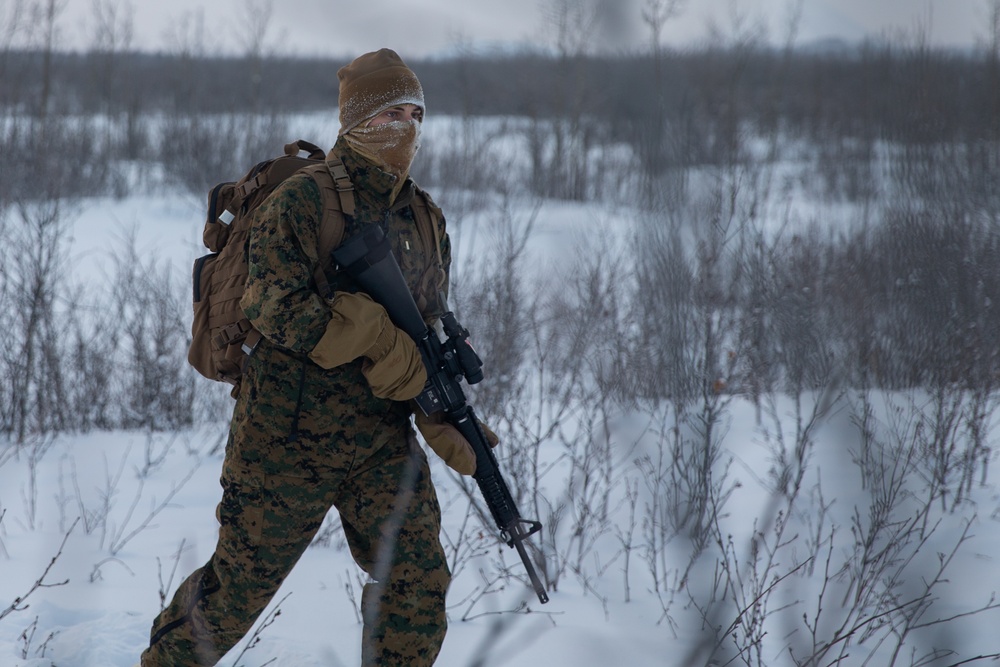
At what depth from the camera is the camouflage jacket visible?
1.79 metres

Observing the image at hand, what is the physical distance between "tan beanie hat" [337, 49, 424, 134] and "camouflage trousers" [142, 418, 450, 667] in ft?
2.65

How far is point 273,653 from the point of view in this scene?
2.48 metres

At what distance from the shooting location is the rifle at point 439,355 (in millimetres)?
1897

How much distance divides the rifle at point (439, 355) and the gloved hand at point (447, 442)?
0.03 metres

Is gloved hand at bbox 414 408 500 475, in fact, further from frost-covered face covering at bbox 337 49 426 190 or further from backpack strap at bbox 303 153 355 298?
frost-covered face covering at bbox 337 49 426 190

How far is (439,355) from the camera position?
2.02 m

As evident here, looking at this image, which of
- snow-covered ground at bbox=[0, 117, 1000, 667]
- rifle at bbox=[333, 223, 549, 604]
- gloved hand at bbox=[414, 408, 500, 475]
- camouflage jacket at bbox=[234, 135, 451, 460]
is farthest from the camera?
snow-covered ground at bbox=[0, 117, 1000, 667]

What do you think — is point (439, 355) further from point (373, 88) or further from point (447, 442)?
point (373, 88)

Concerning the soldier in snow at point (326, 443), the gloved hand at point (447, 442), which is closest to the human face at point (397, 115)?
the soldier in snow at point (326, 443)

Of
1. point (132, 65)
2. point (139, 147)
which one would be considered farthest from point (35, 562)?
point (132, 65)

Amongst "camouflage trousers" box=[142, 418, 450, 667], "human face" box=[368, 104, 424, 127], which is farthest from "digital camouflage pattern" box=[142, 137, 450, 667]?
"human face" box=[368, 104, 424, 127]

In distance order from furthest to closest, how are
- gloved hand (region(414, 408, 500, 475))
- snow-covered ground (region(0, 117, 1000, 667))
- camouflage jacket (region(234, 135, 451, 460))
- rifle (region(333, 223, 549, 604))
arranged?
snow-covered ground (region(0, 117, 1000, 667)), gloved hand (region(414, 408, 500, 475)), rifle (region(333, 223, 549, 604)), camouflage jacket (region(234, 135, 451, 460))

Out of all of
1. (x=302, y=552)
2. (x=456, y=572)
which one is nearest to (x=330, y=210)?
(x=302, y=552)

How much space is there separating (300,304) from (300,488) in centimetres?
44
